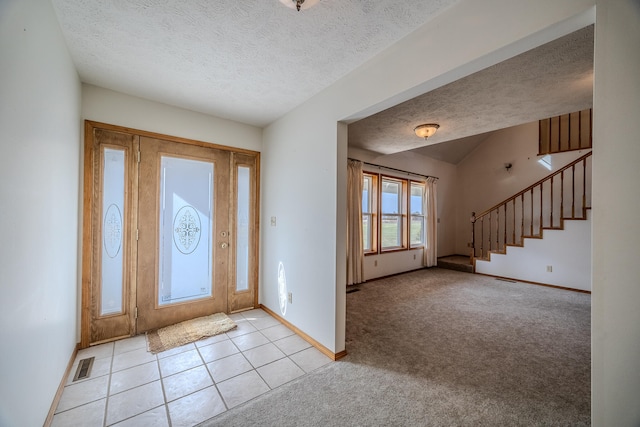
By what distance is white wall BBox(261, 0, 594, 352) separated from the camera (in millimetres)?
1282

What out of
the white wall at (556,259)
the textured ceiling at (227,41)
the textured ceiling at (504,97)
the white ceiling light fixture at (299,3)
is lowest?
the white wall at (556,259)

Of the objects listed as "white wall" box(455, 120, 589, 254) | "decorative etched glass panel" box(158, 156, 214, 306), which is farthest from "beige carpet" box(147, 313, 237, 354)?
"white wall" box(455, 120, 589, 254)

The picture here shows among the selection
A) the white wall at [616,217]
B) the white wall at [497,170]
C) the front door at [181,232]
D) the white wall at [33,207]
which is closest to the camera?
the white wall at [616,217]

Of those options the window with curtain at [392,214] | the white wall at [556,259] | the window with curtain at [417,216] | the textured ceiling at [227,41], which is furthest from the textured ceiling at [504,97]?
the white wall at [556,259]

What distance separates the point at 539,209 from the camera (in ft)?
18.4

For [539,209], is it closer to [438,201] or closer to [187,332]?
[438,201]

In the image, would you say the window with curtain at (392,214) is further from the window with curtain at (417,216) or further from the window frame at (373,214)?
the window with curtain at (417,216)

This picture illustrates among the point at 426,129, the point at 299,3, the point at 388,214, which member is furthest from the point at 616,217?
the point at 388,214

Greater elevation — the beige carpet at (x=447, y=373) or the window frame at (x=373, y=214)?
the window frame at (x=373, y=214)

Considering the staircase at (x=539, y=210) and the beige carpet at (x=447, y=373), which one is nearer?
the beige carpet at (x=447, y=373)

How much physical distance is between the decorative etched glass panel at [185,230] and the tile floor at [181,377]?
645mm

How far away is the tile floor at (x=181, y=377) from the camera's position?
162 centimetres

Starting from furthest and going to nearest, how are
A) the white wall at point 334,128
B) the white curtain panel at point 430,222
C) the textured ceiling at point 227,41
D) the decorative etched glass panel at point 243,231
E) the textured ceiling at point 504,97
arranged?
the white curtain panel at point 430,222
the decorative etched glass panel at point 243,231
the textured ceiling at point 504,97
the textured ceiling at point 227,41
the white wall at point 334,128

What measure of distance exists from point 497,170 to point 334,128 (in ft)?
20.3
